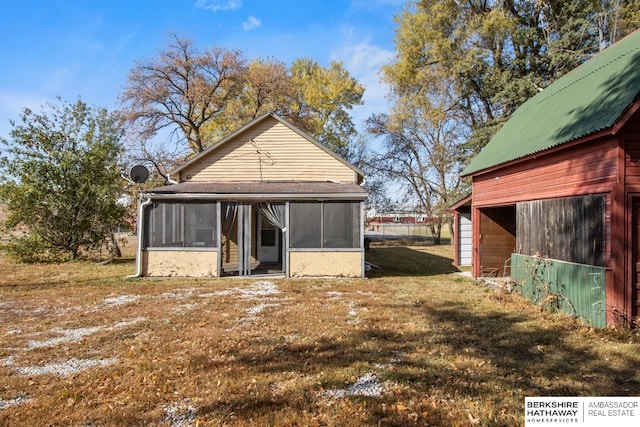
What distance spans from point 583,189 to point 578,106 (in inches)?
81.4

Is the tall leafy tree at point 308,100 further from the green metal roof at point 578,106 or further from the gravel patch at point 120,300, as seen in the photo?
the gravel patch at point 120,300

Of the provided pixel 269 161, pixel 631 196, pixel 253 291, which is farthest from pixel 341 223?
pixel 631 196

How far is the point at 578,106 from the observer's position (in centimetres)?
752

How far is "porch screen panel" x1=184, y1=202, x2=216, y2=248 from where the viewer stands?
436 inches

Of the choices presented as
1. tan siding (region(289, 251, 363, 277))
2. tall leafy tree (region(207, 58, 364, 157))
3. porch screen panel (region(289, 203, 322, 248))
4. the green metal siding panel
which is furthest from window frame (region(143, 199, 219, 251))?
tall leafy tree (region(207, 58, 364, 157))

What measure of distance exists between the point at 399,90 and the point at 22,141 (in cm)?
1996

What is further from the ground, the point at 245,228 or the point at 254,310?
the point at 245,228

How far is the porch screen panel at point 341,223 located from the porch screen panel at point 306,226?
0.21m

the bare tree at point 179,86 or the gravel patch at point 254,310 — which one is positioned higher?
the bare tree at point 179,86

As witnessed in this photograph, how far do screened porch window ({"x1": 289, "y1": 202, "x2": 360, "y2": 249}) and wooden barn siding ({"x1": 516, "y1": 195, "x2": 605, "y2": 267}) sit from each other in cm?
432

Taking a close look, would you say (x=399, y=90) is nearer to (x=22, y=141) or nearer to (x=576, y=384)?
(x=22, y=141)

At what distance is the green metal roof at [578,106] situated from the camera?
6.23 metres

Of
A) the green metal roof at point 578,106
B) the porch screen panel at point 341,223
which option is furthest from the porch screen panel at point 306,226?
the green metal roof at point 578,106

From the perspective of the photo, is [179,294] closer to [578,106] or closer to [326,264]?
[326,264]
